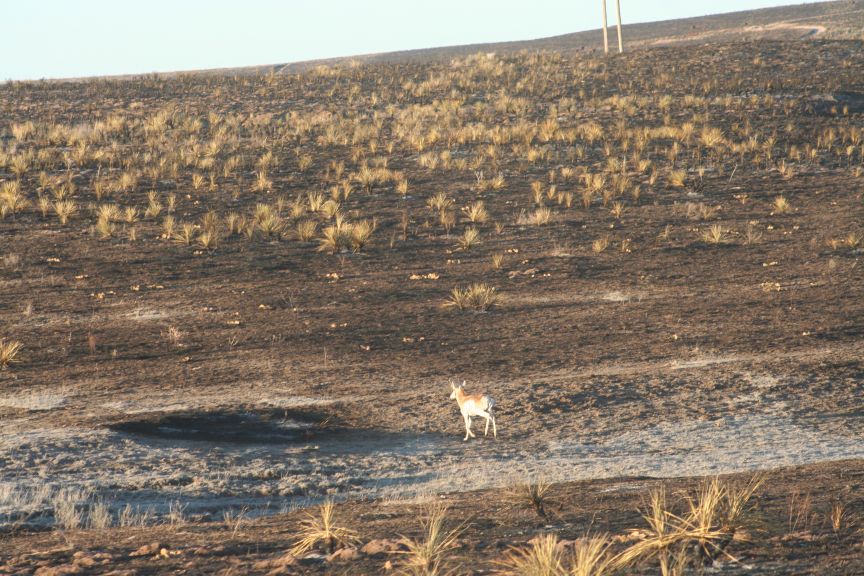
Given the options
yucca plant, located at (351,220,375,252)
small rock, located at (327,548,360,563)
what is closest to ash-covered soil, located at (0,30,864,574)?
yucca plant, located at (351,220,375,252)

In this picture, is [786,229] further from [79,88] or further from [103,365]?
[79,88]

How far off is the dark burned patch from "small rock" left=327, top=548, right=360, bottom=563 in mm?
6540

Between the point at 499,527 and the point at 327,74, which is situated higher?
the point at 327,74

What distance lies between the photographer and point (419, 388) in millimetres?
16078

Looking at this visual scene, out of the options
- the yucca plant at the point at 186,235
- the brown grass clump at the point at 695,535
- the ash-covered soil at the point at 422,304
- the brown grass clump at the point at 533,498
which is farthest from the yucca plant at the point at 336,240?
the brown grass clump at the point at 695,535

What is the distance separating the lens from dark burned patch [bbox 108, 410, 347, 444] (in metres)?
13.7

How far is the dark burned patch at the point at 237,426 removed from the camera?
538 inches

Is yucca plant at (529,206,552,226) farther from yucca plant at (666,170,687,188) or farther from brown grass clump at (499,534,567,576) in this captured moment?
brown grass clump at (499,534,567,576)

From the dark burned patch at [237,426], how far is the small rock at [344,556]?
6.54 m

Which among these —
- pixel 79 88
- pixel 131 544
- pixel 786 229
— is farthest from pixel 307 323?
pixel 79 88

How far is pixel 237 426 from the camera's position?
14.2 meters

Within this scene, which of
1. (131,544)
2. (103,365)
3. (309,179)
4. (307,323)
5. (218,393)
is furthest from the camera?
(309,179)

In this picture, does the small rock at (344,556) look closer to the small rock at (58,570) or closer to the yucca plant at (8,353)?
the small rock at (58,570)

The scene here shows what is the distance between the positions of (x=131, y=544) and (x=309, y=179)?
26.8 meters
